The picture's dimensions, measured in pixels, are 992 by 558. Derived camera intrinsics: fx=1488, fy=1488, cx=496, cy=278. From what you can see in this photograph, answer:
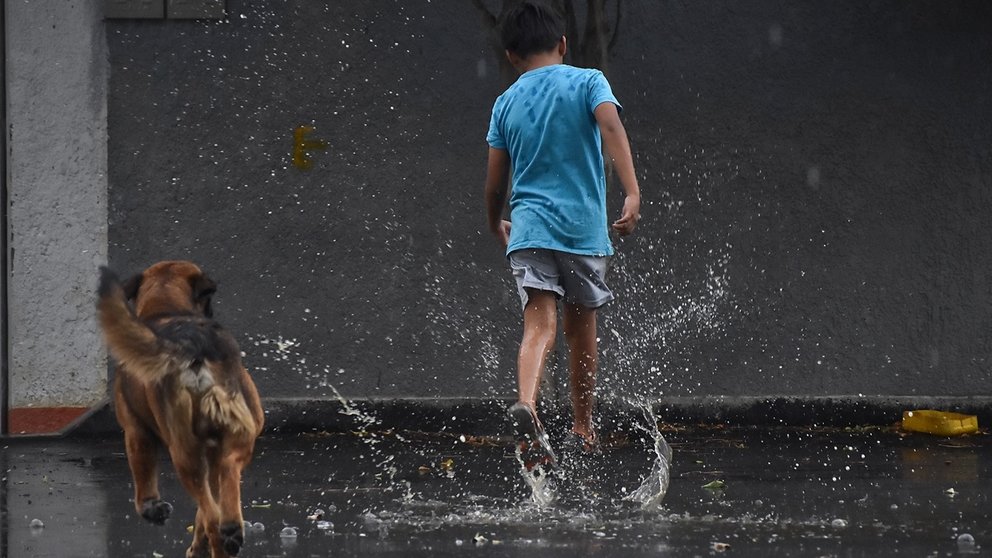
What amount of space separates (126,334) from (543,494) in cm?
226

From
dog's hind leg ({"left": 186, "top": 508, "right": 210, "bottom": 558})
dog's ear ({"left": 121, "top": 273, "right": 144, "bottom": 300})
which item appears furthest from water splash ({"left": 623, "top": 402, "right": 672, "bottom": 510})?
dog's ear ({"left": 121, "top": 273, "right": 144, "bottom": 300})

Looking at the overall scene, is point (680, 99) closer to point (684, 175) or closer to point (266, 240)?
point (684, 175)

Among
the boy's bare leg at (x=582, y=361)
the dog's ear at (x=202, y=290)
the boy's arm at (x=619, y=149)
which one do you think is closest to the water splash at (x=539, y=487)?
the boy's bare leg at (x=582, y=361)

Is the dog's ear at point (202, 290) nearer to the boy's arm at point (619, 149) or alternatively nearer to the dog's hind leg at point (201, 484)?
the dog's hind leg at point (201, 484)

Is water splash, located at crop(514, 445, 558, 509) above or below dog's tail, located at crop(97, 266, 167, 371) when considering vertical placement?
below

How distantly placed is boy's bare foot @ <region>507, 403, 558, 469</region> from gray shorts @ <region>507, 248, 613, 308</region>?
612 millimetres

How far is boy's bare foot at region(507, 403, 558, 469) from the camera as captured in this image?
20.1 feet

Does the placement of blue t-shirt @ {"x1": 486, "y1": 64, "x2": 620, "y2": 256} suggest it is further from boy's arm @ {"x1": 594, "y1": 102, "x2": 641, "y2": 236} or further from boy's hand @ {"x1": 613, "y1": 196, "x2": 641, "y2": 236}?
boy's hand @ {"x1": 613, "y1": 196, "x2": 641, "y2": 236}

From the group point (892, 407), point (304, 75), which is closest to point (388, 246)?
point (304, 75)

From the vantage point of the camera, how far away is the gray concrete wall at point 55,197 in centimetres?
877

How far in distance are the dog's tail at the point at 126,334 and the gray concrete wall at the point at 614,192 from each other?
13.8 ft

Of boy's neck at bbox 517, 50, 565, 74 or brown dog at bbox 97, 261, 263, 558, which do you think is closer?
brown dog at bbox 97, 261, 263, 558

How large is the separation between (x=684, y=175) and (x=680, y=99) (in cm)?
46

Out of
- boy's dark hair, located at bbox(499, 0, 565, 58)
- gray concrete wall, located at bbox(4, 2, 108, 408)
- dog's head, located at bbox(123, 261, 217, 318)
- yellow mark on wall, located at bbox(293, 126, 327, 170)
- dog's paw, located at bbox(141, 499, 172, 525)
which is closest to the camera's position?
dog's paw, located at bbox(141, 499, 172, 525)
